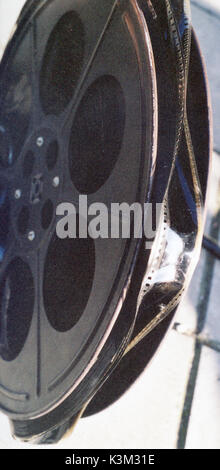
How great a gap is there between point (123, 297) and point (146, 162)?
156 millimetres

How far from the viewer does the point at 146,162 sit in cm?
53

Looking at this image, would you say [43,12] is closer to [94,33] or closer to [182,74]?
[94,33]
